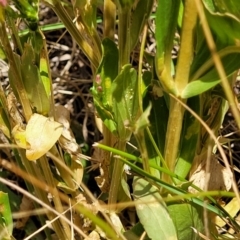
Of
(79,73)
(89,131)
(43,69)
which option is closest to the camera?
(43,69)

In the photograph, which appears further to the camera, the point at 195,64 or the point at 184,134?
the point at 184,134

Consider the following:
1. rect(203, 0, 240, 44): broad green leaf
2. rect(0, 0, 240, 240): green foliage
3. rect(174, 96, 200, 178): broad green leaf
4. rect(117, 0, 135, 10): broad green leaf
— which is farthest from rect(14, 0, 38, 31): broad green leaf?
rect(174, 96, 200, 178): broad green leaf

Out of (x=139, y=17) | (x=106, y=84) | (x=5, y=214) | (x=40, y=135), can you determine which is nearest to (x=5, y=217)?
(x=5, y=214)

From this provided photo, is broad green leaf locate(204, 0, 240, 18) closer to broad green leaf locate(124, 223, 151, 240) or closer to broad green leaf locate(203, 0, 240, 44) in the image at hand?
broad green leaf locate(203, 0, 240, 44)

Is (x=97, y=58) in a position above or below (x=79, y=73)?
above

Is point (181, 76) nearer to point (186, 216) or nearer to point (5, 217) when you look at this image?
point (186, 216)

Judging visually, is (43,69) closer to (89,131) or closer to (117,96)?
(117,96)

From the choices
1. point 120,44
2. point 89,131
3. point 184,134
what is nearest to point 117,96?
point 120,44

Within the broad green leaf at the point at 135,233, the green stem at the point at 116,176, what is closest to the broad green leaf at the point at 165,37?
the green stem at the point at 116,176
